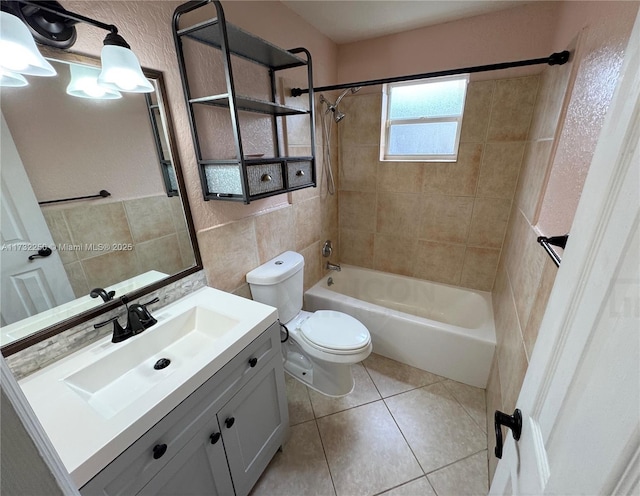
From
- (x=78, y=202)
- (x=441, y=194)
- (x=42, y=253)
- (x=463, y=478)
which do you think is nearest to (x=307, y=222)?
(x=441, y=194)

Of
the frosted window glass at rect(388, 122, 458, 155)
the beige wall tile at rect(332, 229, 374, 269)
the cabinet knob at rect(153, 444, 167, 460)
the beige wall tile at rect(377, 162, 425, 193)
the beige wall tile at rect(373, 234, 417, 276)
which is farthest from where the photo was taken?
the beige wall tile at rect(332, 229, 374, 269)

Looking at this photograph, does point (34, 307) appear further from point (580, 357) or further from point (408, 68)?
point (408, 68)

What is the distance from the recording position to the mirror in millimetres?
820

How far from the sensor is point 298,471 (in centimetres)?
139

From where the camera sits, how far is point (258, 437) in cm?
123

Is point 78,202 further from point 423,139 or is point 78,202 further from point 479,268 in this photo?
point 479,268

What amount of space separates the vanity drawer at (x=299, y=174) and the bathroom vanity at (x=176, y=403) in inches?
28.8

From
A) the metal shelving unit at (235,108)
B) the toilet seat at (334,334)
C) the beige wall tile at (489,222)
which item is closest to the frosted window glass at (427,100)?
the beige wall tile at (489,222)

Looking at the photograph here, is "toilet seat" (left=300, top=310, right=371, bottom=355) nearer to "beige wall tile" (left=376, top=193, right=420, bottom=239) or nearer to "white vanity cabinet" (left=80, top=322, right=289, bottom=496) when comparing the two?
"white vanity cabinet" (left=80, top=322, right=289, bottom=496)

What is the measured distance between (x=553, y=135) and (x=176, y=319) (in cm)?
190

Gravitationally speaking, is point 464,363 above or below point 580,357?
below

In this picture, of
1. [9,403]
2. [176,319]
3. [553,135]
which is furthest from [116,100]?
[553,135]

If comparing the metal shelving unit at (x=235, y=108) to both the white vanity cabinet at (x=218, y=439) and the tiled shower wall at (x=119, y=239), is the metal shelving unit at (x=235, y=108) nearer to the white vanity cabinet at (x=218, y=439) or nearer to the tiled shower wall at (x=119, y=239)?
the tiled shower wall at (x=119, y=239)

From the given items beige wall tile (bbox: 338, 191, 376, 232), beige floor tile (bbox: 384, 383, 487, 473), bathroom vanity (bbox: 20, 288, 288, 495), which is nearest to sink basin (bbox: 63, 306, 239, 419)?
bathroom vanity (bbox: 20, 288, 288, 495)
